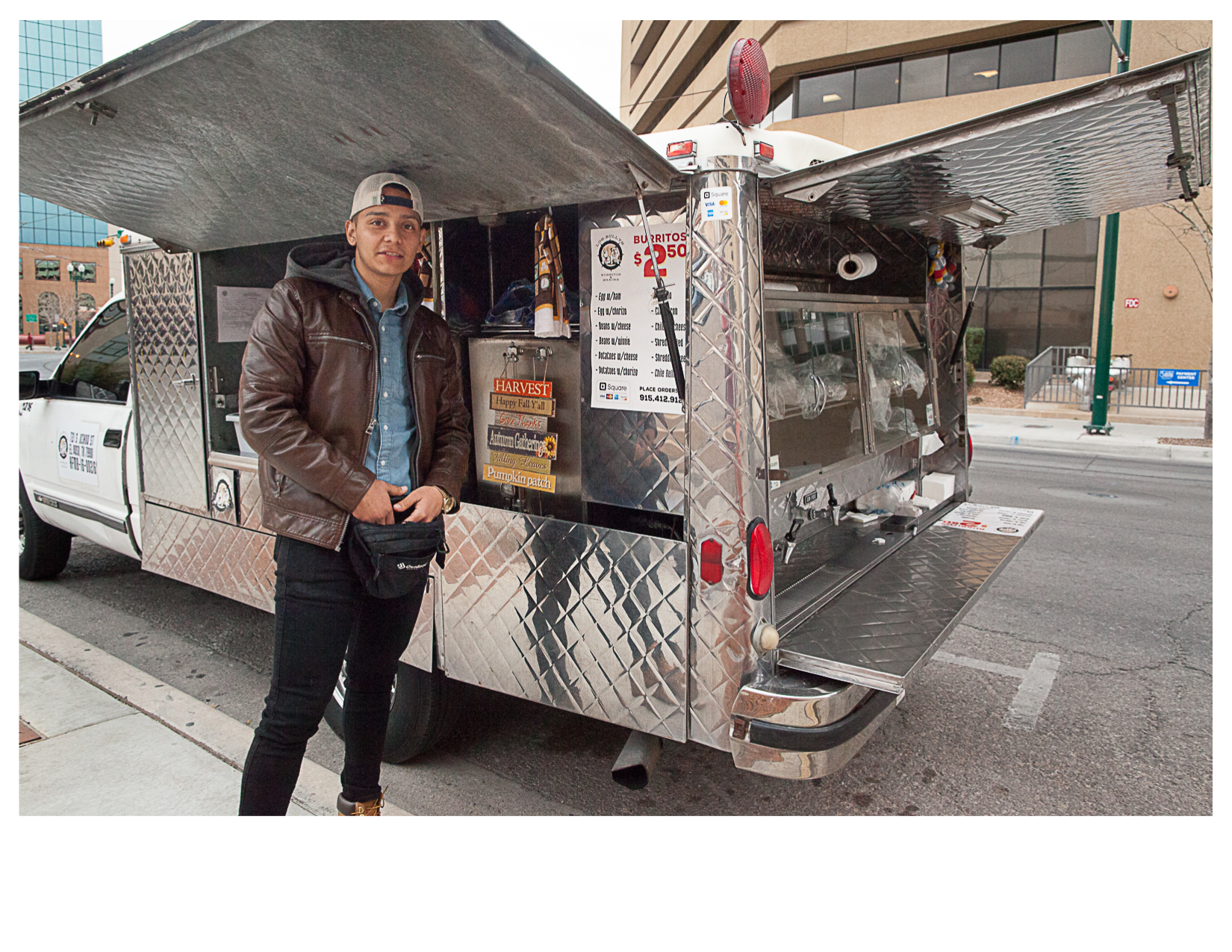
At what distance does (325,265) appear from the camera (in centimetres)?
257

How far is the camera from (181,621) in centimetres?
526

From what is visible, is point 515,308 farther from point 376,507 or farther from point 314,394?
point 376,507

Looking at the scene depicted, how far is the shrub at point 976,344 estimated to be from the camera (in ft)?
80.4

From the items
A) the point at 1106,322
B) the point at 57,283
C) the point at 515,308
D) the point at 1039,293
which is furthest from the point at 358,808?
the point at 57,283

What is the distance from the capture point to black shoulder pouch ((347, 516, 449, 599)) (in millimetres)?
2514

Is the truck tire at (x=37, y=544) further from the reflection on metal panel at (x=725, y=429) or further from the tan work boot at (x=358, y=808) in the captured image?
the reflection on metal panel at (x=725, y=429)

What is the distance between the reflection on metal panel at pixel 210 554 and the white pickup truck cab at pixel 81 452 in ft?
0.67

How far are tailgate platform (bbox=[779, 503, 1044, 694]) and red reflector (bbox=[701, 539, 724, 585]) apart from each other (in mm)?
351

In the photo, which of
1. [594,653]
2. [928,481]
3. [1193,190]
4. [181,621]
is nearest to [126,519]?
[181,621]

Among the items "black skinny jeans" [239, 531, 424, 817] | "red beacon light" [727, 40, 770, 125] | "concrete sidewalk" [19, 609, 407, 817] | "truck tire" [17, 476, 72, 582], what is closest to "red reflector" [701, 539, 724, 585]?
"black skinny jeans" [239, 531, 424, 817]

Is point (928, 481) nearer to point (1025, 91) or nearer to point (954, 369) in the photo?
point (954, 369)

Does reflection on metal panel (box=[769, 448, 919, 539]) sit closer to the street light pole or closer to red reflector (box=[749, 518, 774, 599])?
red reflector (box=[749, 518, 774, 599])

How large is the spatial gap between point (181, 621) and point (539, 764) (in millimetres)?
2882

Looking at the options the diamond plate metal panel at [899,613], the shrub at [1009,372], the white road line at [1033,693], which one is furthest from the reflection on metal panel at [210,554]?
the shrub at [1009,372]
